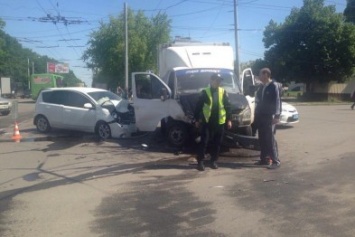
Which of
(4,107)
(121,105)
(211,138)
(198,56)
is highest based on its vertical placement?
(198,56)

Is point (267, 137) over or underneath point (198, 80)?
underneath

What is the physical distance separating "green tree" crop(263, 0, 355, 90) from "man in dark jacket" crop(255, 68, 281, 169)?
1406 inches

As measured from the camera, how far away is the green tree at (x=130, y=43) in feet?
137

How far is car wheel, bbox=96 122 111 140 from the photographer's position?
524 inches

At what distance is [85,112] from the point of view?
13938mm

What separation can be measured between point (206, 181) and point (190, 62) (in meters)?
5.89

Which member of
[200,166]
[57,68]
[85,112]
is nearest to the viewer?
[200,166]

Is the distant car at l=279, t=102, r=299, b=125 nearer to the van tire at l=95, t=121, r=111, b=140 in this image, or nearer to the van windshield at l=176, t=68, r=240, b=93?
the van windshield at l=176, t=68, r=240, b=93

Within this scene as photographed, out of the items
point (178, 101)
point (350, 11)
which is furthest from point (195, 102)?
point (350, 11)

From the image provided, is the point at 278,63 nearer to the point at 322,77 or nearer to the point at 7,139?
the point at 322,77

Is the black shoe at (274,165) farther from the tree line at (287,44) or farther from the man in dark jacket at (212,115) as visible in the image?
the tree line at (287,44)

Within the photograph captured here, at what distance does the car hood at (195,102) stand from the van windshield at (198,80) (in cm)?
65

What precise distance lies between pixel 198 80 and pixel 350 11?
48280mm

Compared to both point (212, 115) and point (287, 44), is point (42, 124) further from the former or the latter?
point (287, 44)
